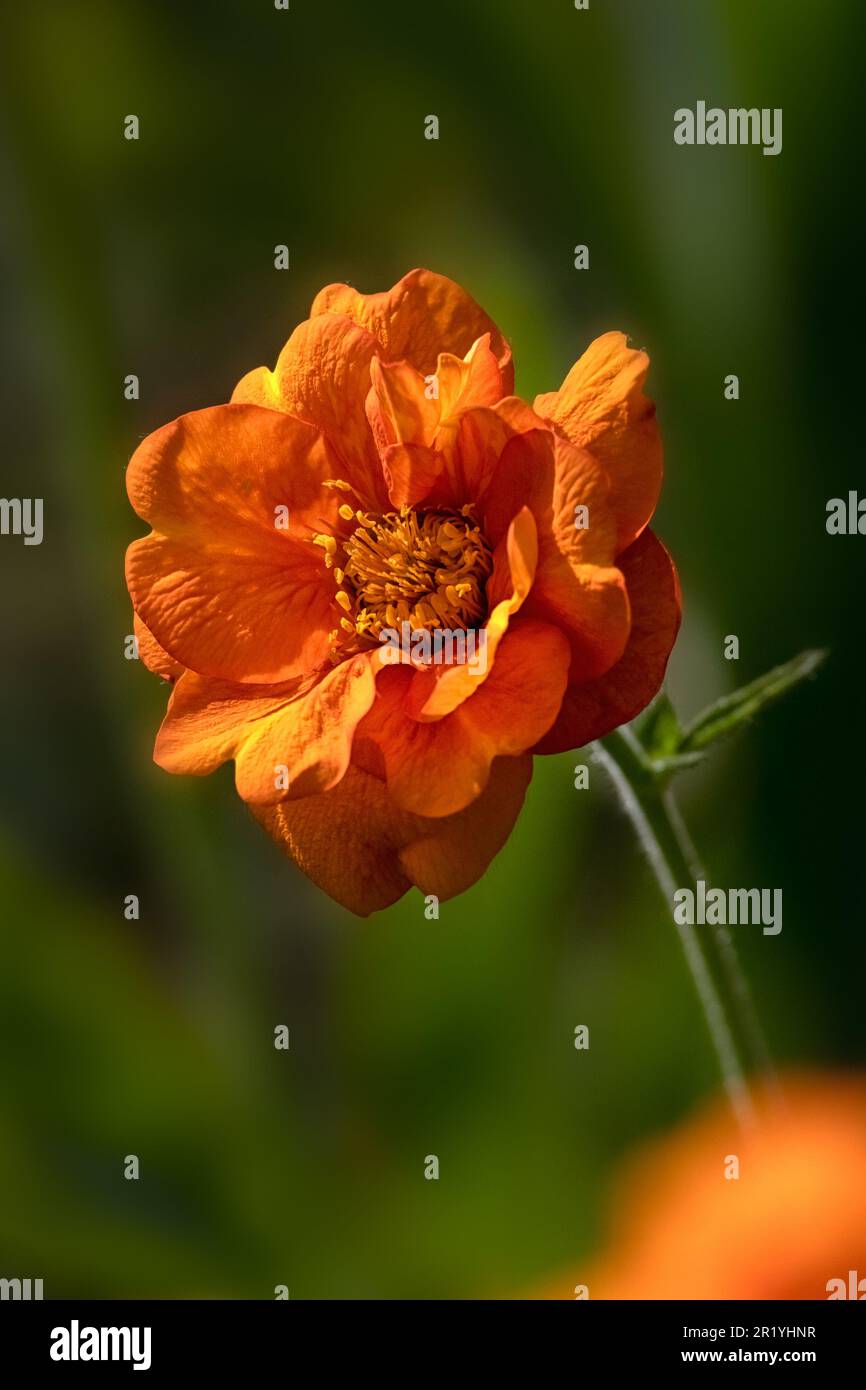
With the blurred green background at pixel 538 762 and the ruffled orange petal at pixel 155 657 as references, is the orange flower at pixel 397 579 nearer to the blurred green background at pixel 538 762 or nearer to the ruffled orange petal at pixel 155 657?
the ruffled orange petal at pixel 155 657

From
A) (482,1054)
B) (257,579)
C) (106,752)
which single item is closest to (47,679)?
(106,752)

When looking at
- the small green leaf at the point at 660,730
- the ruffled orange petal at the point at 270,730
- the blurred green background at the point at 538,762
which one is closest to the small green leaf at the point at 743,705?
the small green leaf at the point at 660,730

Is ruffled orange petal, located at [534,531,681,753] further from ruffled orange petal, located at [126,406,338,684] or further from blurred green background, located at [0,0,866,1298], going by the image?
blurred green background, located at [0,0,866,1298]

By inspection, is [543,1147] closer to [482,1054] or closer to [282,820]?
[482,1054]

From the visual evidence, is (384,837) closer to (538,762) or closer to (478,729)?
(478,729)

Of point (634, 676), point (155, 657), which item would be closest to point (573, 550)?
point (634, 676)
